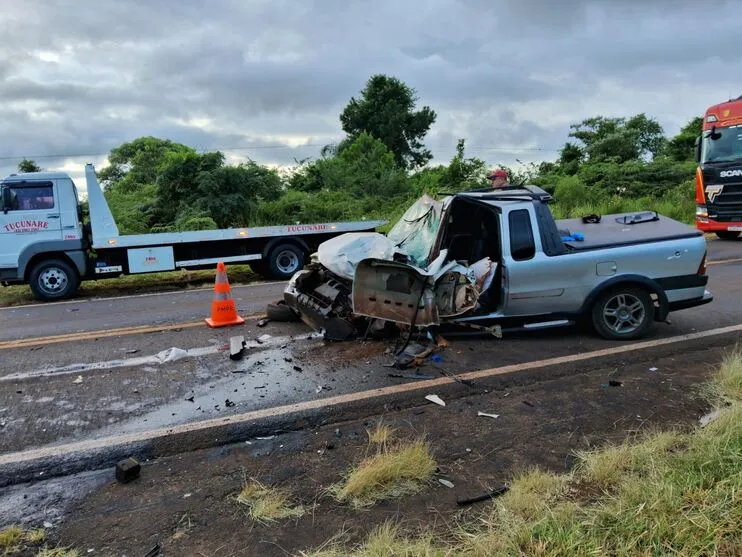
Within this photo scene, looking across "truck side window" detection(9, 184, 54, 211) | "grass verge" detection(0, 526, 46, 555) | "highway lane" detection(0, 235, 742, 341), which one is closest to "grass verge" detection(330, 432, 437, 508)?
"grass verge" detection(0, 526, 46, 555)

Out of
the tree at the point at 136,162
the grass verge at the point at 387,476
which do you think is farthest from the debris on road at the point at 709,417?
the tree at the point at 136,162

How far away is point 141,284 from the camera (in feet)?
41.1

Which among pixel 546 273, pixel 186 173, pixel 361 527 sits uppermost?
pixel 186 173

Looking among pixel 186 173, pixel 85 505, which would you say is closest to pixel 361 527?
pixel 85 505

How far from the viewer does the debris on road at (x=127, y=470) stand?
3.57 meters

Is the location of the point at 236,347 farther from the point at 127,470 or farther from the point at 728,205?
the point at 728,205

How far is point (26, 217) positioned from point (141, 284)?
265 cm

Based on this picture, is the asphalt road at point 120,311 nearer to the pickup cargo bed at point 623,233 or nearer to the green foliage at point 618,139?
the pickup cargo bed at point 623,233

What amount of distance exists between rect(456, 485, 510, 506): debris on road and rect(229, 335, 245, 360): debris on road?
335 cm

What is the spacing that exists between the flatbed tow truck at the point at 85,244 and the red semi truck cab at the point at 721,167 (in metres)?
10.2

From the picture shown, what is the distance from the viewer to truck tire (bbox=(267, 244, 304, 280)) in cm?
1233

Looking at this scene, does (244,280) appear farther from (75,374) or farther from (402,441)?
(402,441)

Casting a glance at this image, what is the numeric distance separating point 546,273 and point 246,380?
10.7 feet

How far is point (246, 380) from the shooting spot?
5305mm
